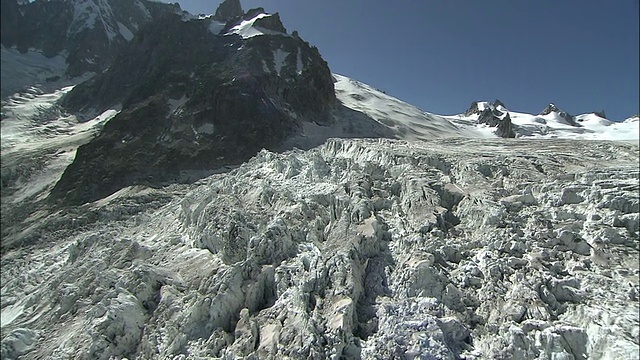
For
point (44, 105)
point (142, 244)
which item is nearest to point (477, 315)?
point (142, 244)

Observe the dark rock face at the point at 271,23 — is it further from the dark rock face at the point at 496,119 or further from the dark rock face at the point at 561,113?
the dark rock face at the point at 561,113

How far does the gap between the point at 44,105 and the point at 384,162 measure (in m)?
66.8

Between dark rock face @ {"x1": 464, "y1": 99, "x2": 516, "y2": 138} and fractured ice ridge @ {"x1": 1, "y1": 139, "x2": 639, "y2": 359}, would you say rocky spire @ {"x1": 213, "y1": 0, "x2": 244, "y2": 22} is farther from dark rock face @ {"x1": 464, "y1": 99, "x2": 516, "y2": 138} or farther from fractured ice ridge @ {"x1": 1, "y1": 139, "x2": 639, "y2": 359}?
fractured ice ridge @ {"x1": 1, "y1": 139, "x2": 639, "y2": 359}

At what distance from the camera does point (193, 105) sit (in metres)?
46.7

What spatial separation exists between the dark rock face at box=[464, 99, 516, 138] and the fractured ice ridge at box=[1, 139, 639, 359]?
4925 centimetres

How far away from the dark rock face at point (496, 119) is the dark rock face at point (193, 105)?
30.1 metres

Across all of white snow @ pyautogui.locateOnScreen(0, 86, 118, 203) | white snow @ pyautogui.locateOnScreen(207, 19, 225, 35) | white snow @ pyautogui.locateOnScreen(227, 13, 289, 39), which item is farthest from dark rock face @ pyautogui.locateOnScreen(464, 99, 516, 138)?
white snow @ pyautogui.locateOnScreen(0, 86, 118, 203)

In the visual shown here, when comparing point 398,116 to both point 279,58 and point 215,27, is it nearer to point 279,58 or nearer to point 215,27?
point 279,58

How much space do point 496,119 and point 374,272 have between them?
2815 inches

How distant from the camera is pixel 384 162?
21.1 metres

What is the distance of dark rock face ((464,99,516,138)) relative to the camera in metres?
67.4

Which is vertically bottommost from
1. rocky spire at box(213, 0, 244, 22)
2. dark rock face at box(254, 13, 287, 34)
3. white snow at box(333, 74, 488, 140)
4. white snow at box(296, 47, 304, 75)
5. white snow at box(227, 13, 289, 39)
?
white snow at box(333, 74, 488, 140)

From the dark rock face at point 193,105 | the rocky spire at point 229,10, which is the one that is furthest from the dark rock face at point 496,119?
the rocky spire at point 229,10

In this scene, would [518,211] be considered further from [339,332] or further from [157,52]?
[157,52]
